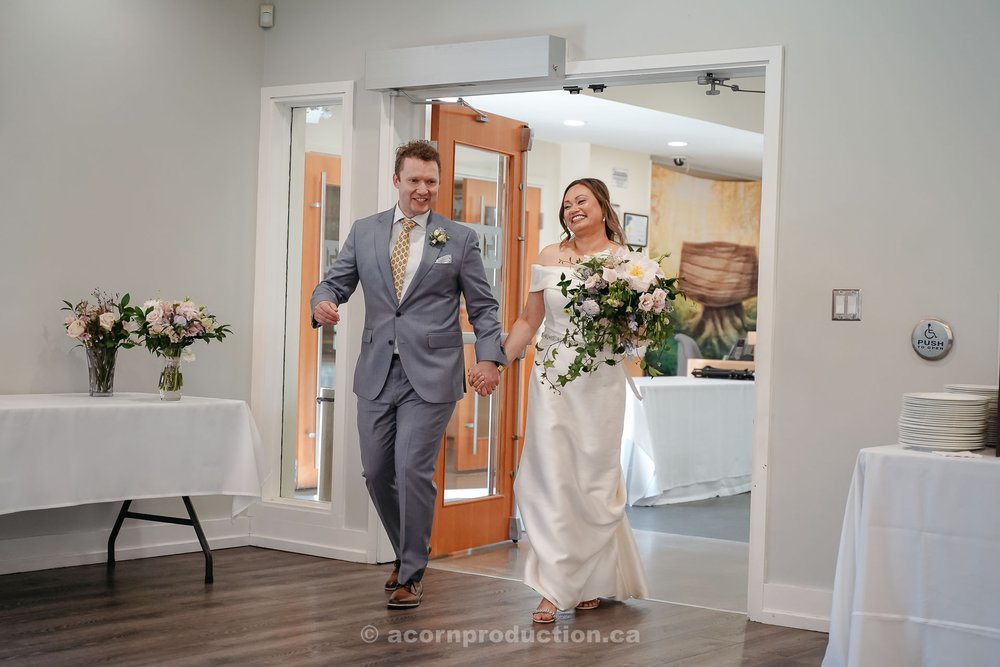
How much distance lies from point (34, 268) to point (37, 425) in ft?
3.04

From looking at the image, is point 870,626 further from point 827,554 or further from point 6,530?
point 6,530

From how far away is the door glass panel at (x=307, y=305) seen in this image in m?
5.84

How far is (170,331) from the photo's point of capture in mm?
4883

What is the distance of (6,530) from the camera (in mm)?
4844

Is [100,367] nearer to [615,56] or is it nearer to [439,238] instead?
[439,238]

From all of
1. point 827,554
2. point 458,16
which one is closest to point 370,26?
point 458,16

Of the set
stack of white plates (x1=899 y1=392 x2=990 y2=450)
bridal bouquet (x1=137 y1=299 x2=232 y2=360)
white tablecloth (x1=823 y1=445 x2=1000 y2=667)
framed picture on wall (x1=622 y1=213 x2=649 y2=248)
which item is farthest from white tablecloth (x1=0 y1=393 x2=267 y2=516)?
framed picture on wall (x1=622 y1=213 x2=649 y2=248)

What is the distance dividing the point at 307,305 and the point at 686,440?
338cm

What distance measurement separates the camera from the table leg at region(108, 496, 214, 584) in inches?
190

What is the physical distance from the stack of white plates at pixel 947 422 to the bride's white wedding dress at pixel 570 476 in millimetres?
1401

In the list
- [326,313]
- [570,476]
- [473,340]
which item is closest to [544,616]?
[570,476]

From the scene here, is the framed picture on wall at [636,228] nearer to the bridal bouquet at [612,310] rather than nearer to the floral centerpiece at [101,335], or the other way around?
the bridal bouquet at [612,310]

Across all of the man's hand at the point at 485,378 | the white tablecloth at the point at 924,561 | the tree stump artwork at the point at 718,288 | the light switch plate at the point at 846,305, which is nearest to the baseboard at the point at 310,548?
the man's hand at the point at 485,378

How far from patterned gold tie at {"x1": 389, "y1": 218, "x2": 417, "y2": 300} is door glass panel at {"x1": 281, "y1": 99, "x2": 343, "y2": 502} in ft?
4.20
